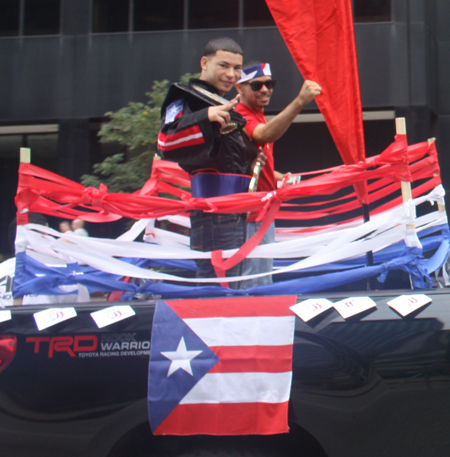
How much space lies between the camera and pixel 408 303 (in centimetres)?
193

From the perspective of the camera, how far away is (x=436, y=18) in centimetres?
1166

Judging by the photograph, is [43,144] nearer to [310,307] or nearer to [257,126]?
[257,126]

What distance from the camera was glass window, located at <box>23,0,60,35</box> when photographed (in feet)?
39.0

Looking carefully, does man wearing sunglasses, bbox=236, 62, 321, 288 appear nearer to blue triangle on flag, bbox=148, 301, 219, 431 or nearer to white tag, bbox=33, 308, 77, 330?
blue triangle on flag, bbox=148, 301, 219, 431

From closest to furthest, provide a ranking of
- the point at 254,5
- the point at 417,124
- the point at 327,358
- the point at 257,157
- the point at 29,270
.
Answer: the point at 327,358 → the point at 29,270 → the point at 257,157 → the point at 417,124 → the point at 254,5

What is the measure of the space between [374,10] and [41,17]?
6.93m

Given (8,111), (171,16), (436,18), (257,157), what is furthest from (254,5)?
(257,157)

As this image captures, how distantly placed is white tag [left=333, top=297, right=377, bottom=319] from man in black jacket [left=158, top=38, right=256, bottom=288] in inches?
32.5

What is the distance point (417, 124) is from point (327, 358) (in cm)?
978

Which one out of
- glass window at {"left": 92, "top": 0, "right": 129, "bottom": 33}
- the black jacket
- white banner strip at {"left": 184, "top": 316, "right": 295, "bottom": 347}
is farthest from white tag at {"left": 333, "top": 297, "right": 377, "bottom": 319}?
glass window at {"left": 92, "top": 0, "right": 129, "bottom": 33}

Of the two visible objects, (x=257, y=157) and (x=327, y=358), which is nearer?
(x=327, y=358)

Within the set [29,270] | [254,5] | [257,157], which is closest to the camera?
[29,270]

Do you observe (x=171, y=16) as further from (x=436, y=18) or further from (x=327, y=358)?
(x=327, y=358)

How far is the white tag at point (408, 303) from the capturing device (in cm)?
192
